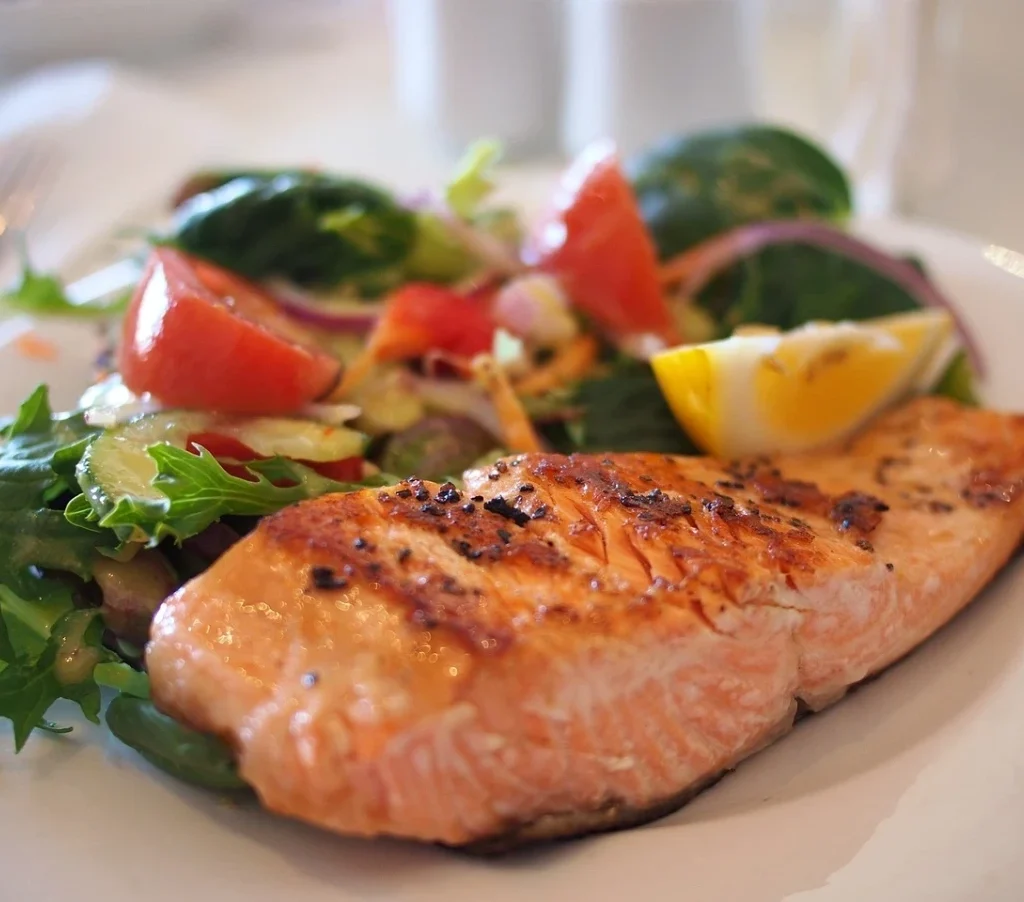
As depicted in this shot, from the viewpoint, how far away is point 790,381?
203 centimetres

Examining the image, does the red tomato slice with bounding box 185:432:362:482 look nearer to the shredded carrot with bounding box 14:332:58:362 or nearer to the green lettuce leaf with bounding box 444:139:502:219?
the shredded carrot with bounding box 14:332:58:362

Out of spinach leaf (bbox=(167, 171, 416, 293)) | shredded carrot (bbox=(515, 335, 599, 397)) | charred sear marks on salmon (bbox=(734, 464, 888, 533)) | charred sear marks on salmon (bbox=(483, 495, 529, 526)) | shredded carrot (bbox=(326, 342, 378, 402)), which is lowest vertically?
shredded carrot (bbox=(515, 335, 599, 397))

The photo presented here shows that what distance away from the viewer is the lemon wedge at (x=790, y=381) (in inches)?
79.4

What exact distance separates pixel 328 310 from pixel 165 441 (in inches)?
35.3

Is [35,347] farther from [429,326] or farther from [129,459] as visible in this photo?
[429,326]

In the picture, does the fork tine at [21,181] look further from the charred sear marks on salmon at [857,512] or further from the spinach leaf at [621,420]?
the charred sear marks on salmon at [857,512]

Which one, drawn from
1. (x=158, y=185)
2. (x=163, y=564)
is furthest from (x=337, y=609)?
(x=158, y=185)

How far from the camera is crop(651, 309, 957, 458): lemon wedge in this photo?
6.61 feet

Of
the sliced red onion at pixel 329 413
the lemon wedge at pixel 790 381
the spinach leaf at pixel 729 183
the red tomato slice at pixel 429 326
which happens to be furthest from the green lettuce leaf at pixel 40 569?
the spinach leaf at pixel 729 183

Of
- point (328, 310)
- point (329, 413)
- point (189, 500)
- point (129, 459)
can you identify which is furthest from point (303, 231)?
point (189, 500)

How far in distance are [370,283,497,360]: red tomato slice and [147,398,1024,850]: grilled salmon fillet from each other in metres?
0.80

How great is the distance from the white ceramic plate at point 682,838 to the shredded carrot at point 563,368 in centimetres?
118

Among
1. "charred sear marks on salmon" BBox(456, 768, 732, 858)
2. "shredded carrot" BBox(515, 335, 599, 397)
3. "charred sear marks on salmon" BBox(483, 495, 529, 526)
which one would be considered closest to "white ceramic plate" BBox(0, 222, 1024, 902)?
"charred sear marks on salmon" BBox(456, 768, 732, 858)

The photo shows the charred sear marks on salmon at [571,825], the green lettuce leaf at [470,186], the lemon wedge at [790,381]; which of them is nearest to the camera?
the charred sear marks on salmon at [571,825]
